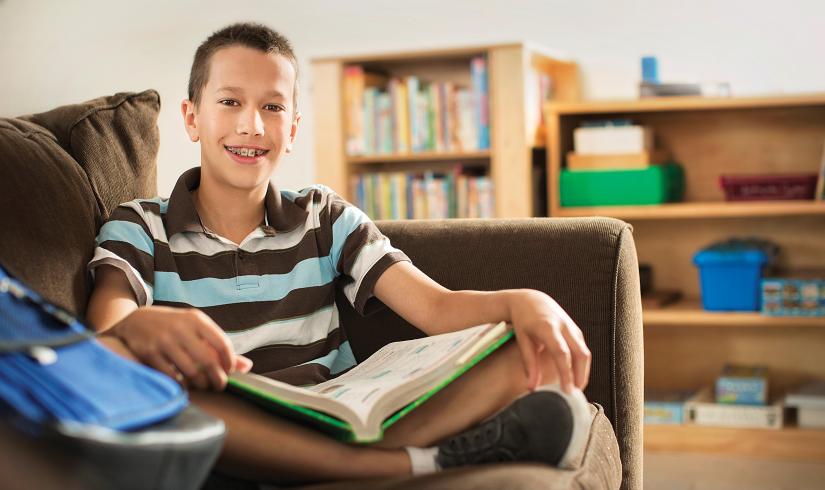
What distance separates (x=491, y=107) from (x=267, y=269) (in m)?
1.53

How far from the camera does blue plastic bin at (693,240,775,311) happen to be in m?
2.61

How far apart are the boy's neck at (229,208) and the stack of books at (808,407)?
176 centimetres

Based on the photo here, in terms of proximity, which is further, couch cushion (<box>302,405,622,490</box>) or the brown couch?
the brown couch

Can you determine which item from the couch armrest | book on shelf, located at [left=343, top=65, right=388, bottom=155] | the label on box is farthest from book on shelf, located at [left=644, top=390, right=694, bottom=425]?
the couch armrest

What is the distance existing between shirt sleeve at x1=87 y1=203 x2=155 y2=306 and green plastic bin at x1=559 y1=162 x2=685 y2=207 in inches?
64.4

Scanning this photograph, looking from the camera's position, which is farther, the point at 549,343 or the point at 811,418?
the point at 811,418

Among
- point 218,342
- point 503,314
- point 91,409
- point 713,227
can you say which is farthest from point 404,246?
point 713,227

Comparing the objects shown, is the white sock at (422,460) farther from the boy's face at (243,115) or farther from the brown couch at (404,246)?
the boy's face at (243,115)

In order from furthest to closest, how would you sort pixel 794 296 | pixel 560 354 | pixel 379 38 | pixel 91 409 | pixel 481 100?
pixel 379 38, pixel 481 100, pixel 794 296, pixel 560 354, pixel 91 409

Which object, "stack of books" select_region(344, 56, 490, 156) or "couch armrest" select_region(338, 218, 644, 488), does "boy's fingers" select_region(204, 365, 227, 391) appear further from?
"stack of books" select_region(344, 56, 490, 156)

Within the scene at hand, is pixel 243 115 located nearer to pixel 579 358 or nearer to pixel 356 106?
pixel 579 358

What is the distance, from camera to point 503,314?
3.77 feet

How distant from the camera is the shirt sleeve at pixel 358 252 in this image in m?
1.35

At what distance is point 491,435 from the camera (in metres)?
1.00
